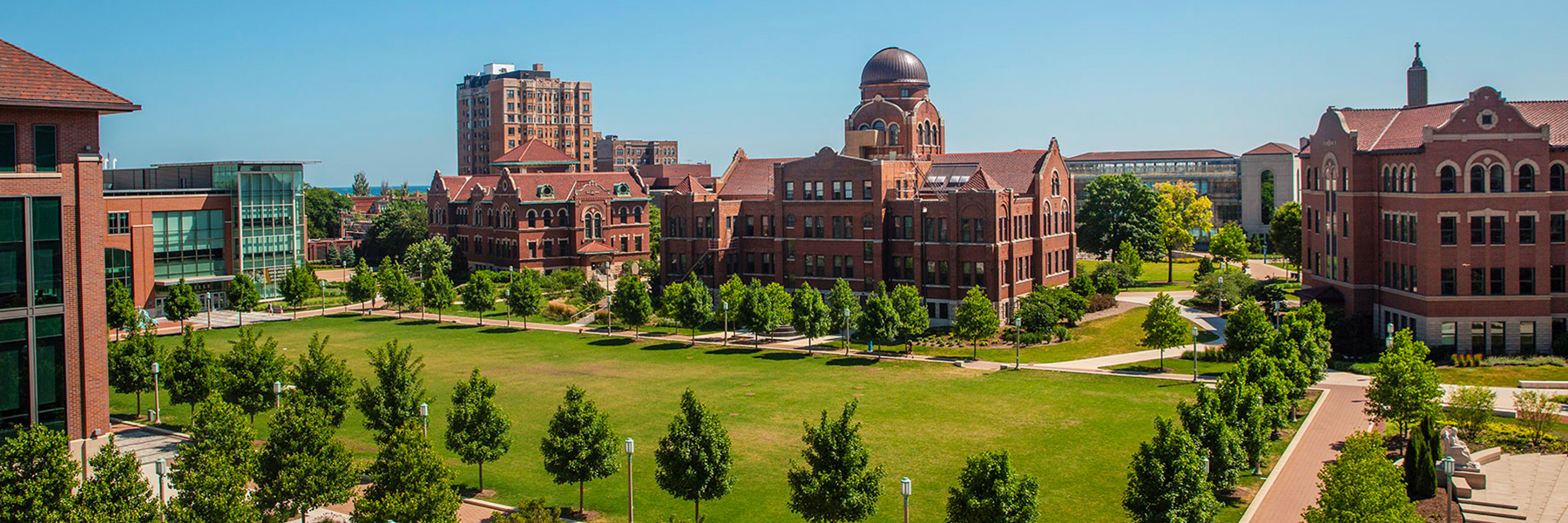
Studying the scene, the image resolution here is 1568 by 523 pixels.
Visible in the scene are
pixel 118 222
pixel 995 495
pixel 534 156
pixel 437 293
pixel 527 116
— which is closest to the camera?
pixel 995 495

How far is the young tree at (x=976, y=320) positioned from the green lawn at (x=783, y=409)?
3586mm

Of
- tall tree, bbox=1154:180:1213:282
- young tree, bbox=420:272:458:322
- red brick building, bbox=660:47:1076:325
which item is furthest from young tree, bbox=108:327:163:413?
tall tree, bbox=1154:180:1213:282

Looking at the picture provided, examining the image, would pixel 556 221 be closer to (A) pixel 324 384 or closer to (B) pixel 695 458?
(A) pixel 324 384

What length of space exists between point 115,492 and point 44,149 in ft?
33.2

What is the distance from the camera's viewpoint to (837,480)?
28766 mm

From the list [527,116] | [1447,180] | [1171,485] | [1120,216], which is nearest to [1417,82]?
[1447,180]

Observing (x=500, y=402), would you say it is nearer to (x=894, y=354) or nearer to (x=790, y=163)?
(x=894, y=354)

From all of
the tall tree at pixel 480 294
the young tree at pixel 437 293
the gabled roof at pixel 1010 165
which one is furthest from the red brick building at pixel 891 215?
the young tree at pixel 437 293

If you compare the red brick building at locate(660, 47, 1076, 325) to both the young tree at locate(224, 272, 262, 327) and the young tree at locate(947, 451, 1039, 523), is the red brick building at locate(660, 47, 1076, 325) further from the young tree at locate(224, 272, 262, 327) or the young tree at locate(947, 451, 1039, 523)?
the young tree at locate(947, 451, 1039, 523)

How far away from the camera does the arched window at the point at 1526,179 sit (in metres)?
54.7

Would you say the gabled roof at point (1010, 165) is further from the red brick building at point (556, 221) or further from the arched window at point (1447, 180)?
the red brick building at point (556, 221)

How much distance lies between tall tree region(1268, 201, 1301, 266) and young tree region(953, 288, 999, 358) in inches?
1433

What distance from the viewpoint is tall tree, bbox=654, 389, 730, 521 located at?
30875 mm

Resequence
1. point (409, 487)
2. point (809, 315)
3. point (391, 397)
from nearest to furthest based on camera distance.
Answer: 1. point (409, 487)
2. point (391, 397)
3. point (809, 315)
